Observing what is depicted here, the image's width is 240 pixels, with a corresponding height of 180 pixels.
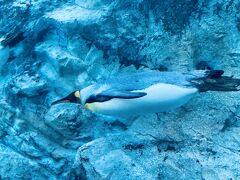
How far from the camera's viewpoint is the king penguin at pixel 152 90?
2654 mm

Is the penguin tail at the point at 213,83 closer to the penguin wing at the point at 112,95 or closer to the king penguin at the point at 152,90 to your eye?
the king penguin at the point at 152,90

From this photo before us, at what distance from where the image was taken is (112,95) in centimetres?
269

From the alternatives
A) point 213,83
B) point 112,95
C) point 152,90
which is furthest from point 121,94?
point 213,83

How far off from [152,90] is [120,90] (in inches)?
11.2

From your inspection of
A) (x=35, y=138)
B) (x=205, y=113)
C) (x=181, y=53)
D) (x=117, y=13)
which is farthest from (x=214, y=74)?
(x=35, y=138)

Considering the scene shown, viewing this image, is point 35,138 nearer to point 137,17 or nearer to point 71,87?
point 71,87

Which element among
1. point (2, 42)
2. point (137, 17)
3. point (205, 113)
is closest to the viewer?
point (205, 113)

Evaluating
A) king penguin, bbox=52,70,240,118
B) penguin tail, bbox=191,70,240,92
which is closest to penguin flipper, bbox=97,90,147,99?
king penguin, bbox=52,70,240,118

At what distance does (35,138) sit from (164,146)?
4.82ft

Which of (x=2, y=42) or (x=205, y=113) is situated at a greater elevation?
(x=2, y=42)

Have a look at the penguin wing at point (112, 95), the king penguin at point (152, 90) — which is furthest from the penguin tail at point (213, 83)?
the penguin wing at point (112, 95)

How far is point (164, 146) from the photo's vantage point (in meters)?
2.84

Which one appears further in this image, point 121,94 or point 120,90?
point 120,90

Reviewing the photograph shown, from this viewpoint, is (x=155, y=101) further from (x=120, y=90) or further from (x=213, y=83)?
(x=213, y=83)
